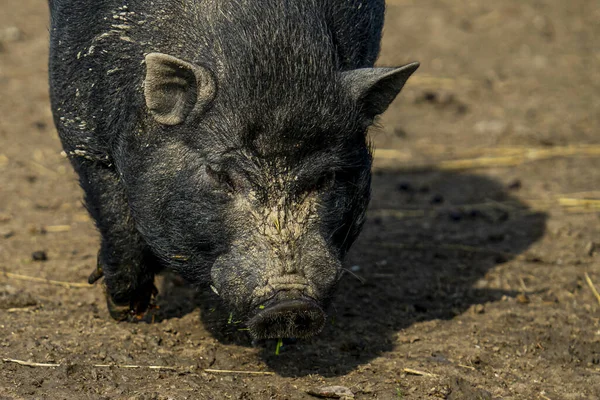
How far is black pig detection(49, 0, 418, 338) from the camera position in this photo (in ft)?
14.1

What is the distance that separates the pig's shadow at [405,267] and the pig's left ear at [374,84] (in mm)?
1069

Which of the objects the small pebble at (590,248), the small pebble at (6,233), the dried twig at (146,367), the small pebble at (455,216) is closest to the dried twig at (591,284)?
the small pebble at (590,248)

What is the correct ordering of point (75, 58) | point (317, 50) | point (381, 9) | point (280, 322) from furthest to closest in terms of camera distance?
1. point (381, 9)
2. point (75, 58)
3. point (317, 50)
4. point (280, 322)

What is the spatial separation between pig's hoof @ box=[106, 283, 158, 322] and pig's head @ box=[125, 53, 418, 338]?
906 millimetres

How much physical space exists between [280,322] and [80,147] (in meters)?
1.66

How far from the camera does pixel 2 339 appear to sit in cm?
507

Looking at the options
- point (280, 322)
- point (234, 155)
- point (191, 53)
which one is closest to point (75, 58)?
point (191, 53)

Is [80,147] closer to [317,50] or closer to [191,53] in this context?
[191,53]

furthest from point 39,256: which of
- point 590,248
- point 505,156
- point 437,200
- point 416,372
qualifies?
point 505,156

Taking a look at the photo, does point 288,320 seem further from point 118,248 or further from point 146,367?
point 118,248

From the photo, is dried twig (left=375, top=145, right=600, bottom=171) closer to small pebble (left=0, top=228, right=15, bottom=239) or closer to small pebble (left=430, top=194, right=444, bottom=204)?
small pebble (left=430, top=194, right=444, bottom=204)

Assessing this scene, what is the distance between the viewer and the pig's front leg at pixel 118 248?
16.9 feet

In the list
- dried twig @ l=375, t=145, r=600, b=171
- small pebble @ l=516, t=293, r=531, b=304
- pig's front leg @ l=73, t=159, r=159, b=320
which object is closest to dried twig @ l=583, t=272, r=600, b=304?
small pebble @ l=516, t=293, r=531, b=304

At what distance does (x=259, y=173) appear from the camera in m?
4.30
